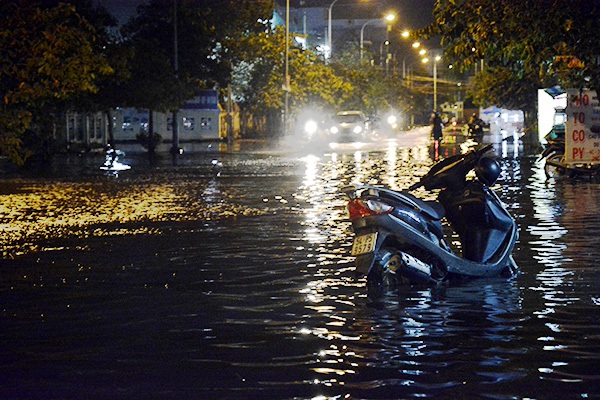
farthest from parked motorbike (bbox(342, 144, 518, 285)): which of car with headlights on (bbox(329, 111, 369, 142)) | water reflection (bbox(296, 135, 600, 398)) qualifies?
car with headlights on (bbox(329, 111, 369, 142))

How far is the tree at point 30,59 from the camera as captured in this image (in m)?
23.8

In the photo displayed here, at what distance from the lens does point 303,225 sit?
16422 millimetres

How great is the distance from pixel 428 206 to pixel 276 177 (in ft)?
61.3

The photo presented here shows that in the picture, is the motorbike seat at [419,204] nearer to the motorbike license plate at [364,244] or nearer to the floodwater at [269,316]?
the motorbike license plate at [364,244]

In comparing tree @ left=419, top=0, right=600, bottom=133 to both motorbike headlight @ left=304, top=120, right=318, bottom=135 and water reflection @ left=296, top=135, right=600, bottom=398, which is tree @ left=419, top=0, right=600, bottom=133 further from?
motorbike headlight @ left=304, top=120, right=318, bottom=135

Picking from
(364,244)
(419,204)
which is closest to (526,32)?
(419,204)

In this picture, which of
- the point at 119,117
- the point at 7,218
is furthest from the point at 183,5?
the point at 7,218

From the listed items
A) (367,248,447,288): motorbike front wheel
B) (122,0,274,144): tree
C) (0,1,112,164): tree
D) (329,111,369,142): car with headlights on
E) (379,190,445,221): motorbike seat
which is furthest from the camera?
(329,111,369,142): car with headlights on

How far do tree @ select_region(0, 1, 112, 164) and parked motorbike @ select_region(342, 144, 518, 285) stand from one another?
14766mm

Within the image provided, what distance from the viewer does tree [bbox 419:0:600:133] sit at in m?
19.5

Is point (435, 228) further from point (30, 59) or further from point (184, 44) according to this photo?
point (184, 44)

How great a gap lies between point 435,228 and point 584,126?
15363 mm

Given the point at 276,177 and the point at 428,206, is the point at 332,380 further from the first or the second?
the point at 276,177

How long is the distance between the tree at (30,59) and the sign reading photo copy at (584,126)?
10536 millimetres
